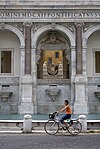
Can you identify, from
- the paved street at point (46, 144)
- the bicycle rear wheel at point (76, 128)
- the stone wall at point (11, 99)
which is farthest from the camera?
the stone wall at point (11, 99)

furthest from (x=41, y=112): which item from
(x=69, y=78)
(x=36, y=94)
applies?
(x=69, y=78)

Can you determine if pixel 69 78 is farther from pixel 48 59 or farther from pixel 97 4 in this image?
pixel 97 4

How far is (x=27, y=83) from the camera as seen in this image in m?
27.3

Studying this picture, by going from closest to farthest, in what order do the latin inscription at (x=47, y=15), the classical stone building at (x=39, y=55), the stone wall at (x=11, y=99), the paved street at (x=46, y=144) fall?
the paved street at (x=46, y=144) < the classical stone building at (x=39, y=55) < the latin inscription at (x=47, y=15) < the stone wall at (x=11, y=99)

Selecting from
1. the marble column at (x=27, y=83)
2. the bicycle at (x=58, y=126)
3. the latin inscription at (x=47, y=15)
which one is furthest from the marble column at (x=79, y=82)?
the bicycle at (x=58, y=126)

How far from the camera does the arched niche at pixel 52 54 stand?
96.7ft

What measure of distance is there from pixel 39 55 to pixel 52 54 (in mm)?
2390

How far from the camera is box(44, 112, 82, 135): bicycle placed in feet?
51.8

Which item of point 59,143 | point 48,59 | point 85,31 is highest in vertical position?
point 85,31

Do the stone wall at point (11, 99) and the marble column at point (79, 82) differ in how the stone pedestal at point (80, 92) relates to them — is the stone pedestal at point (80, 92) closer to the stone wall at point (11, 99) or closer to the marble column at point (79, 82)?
the marble column at point (79, 82)

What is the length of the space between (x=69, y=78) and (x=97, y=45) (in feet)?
12.4

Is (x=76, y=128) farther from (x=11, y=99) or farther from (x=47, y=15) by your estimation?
(x=47, y=15)

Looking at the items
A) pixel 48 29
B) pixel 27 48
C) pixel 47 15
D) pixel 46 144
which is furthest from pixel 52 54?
pixel 46 144

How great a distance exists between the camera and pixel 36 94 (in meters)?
28.2
